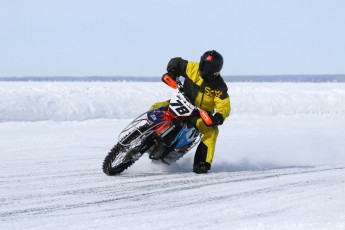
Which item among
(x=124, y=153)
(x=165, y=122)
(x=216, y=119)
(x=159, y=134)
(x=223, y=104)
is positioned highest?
(x=223, y=104)

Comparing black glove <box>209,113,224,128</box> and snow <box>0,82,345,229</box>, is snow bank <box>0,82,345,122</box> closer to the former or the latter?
snow <box>0,82,345,229</box>

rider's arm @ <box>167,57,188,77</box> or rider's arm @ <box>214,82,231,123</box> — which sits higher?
rider's arm @ <box>167,57,188,77</box>

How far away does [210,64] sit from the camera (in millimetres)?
8102

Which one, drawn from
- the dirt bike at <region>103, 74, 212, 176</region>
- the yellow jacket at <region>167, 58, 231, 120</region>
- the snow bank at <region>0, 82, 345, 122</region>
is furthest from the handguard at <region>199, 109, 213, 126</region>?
the snow bank at <region>0, 82, 345, 122</region>

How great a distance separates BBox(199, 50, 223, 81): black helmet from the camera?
810 cm

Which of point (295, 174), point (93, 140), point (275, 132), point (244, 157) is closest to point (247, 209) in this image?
point (295, 174)

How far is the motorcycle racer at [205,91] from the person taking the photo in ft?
26.7

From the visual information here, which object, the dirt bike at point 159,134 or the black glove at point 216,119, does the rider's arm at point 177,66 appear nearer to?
the dirt bike at point 159,134

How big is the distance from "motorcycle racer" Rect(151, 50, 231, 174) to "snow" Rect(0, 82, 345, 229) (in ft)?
1.21

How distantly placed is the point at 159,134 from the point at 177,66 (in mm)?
1050

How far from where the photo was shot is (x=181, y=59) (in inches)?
338

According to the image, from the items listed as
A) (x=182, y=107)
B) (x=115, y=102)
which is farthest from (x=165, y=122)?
(x=115, y=102)

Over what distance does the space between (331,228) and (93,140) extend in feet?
28.7

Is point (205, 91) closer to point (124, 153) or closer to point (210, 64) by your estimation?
point (210, 64)
